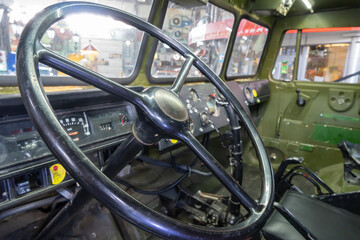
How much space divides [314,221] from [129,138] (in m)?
1.01

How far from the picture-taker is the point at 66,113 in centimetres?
106

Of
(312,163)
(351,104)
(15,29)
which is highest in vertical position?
(15,29)

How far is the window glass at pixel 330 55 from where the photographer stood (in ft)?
9.93

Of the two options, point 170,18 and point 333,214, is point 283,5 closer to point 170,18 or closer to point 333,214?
point 170,18

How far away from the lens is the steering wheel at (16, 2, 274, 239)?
45cm

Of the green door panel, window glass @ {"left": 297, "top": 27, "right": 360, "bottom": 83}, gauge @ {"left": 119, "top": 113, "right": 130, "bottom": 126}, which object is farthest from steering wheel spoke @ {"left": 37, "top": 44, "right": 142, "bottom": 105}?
window glass @ {"left": 297, "top": 27, "right": 360, "bottom": 83}

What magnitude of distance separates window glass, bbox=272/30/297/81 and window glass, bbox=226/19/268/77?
25 cm

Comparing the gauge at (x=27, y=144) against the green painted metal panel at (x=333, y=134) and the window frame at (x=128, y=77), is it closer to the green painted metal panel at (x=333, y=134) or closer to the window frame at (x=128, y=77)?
the window frame at (x=128, y=77)

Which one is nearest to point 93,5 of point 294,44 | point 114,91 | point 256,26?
point 114,91

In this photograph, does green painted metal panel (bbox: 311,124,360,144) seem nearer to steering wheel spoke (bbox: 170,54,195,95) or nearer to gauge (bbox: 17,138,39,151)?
steering wheel spoke (bbox: 170,54,195,95)

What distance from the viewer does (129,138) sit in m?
0.70

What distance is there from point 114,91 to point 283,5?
248 cm

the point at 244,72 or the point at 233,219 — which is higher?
the point at 244,72

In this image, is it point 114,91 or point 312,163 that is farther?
point 312,163
